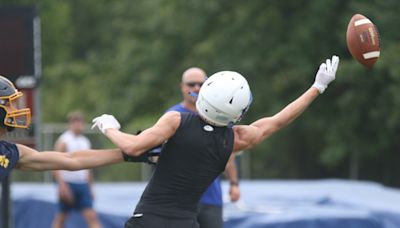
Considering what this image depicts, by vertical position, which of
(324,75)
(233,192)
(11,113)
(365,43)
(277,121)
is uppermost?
(365,43)

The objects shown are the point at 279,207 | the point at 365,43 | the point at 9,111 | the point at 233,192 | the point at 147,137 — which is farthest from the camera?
the point at 279,207

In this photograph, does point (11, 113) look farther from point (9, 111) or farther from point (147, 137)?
point (147, 137)

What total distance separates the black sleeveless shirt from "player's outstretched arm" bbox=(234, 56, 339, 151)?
22 centimetres

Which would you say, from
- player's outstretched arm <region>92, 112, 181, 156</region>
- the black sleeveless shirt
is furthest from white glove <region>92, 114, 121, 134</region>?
the black sleeveless shirt

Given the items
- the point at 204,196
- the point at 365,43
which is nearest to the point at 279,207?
the point at 204,196

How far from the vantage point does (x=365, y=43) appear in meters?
6.23

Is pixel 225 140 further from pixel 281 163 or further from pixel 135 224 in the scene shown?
pixel 281 163

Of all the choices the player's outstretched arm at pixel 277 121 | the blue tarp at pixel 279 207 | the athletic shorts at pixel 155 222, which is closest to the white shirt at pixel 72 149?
the blue tarp at pixel 279 207

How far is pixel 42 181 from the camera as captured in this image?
74.9 ft

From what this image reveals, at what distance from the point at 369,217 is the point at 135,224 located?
15.6ft

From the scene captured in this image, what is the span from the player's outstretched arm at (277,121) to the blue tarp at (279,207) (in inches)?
151

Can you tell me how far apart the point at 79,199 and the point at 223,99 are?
663 centimetres

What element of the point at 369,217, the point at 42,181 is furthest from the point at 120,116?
the point at 369,217

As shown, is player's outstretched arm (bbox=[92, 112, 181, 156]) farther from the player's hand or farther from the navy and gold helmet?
the player's hand
